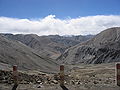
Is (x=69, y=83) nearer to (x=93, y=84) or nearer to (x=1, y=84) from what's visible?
(x=93, y=84)

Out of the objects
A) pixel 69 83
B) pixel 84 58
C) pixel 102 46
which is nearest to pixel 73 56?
pixel 84 58

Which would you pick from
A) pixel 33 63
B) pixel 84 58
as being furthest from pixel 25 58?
pixel 84 58

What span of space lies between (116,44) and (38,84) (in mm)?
76224

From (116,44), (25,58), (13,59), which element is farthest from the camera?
(116,44)

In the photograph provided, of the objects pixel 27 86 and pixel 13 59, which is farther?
pixel 13 59

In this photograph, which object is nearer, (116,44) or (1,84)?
(1,84)

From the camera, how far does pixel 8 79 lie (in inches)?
490

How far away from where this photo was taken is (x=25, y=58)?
54.7 meters

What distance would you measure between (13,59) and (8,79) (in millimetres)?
39358

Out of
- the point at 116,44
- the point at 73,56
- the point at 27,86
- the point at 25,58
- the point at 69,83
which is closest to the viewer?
the point at 27,86

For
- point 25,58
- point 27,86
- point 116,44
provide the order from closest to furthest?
point 27,86, point 25,58, point 116,44

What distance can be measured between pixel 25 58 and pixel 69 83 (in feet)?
141

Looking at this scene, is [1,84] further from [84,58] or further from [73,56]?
[73,56]

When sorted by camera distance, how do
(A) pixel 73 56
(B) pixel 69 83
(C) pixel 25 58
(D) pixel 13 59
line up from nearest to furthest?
1. (B) pixel 69 83
2. (D) pixel 13 59
3. (C) pixel 25 58
4. (A) pixel 73 56
